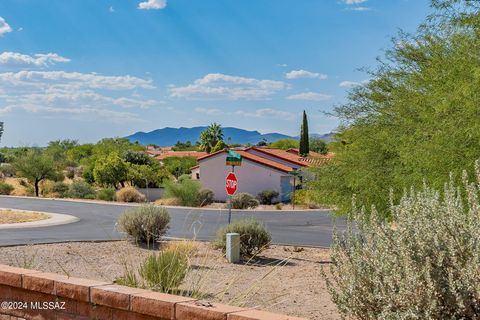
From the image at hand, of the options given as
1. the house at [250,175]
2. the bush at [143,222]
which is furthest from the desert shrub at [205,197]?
the bush at [143,222]

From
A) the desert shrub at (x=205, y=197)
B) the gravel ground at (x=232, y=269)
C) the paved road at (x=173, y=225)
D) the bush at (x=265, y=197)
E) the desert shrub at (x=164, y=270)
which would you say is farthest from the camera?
the bush at (x=265, y=197)

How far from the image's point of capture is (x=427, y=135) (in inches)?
A: 559

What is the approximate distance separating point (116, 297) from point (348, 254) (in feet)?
7.55

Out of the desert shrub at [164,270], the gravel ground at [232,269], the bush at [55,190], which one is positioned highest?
the bush at [55,190]

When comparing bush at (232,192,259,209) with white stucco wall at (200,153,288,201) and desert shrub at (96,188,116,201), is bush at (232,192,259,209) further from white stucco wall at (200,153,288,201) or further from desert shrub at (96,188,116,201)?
desert shrub at (96,188,116,201)

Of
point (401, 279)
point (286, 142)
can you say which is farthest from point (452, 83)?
point (286, 142)

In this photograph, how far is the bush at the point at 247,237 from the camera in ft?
66.1

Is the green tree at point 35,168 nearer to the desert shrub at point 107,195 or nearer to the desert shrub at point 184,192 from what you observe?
the desert shrub at point 107,195

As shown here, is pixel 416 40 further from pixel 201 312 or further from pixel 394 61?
pixel 201 312

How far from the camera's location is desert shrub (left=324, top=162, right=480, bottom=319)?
528cm

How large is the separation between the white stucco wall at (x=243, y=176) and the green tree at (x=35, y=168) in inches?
527

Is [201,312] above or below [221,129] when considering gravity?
below

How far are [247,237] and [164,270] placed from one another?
9.78 metres

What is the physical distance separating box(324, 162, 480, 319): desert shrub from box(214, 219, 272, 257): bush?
13925 mm
